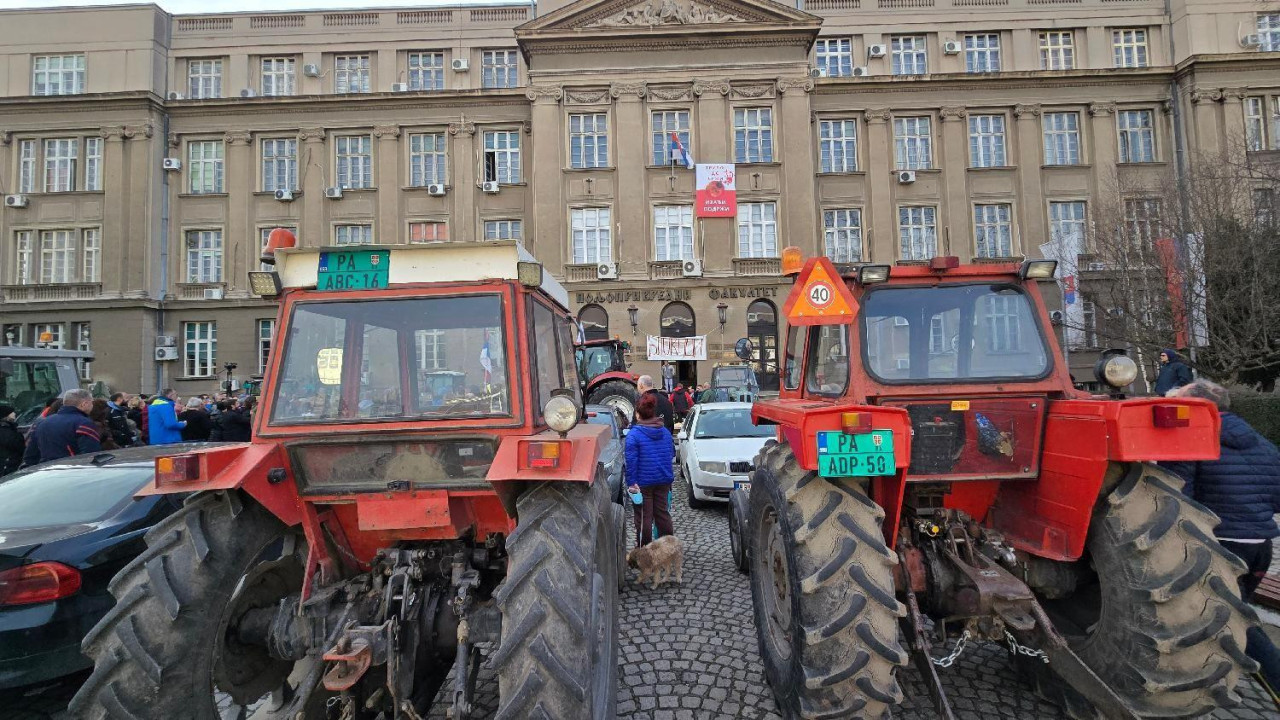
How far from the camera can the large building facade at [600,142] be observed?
2458 cm

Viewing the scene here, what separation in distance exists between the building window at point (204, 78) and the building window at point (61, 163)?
5102mm

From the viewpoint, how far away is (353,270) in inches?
125

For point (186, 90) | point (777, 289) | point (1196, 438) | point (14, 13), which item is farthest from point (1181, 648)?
point (14, 13)

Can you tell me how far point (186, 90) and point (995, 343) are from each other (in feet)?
113

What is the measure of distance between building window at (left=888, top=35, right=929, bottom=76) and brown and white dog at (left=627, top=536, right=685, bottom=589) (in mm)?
28550

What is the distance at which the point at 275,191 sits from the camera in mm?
Result: 26578

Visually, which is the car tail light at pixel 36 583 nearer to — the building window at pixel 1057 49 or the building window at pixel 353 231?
the building window at pixel 353 231

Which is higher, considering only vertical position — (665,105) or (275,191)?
(665,105)

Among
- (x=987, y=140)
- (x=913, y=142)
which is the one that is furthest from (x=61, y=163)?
(x=987, y=140)

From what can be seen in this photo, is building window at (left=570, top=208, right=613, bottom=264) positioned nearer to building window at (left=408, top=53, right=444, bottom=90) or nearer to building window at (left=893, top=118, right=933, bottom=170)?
building window at (left=408, top=53, right=444, bottom=90)

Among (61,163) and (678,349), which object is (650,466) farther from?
(61,163)

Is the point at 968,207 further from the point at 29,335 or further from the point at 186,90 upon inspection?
the point at 29,335

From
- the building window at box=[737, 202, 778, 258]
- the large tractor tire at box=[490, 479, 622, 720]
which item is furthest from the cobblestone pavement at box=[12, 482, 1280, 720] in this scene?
the building window at box=[737, 202, 778, 258]

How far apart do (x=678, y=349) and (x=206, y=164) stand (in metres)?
22.2
